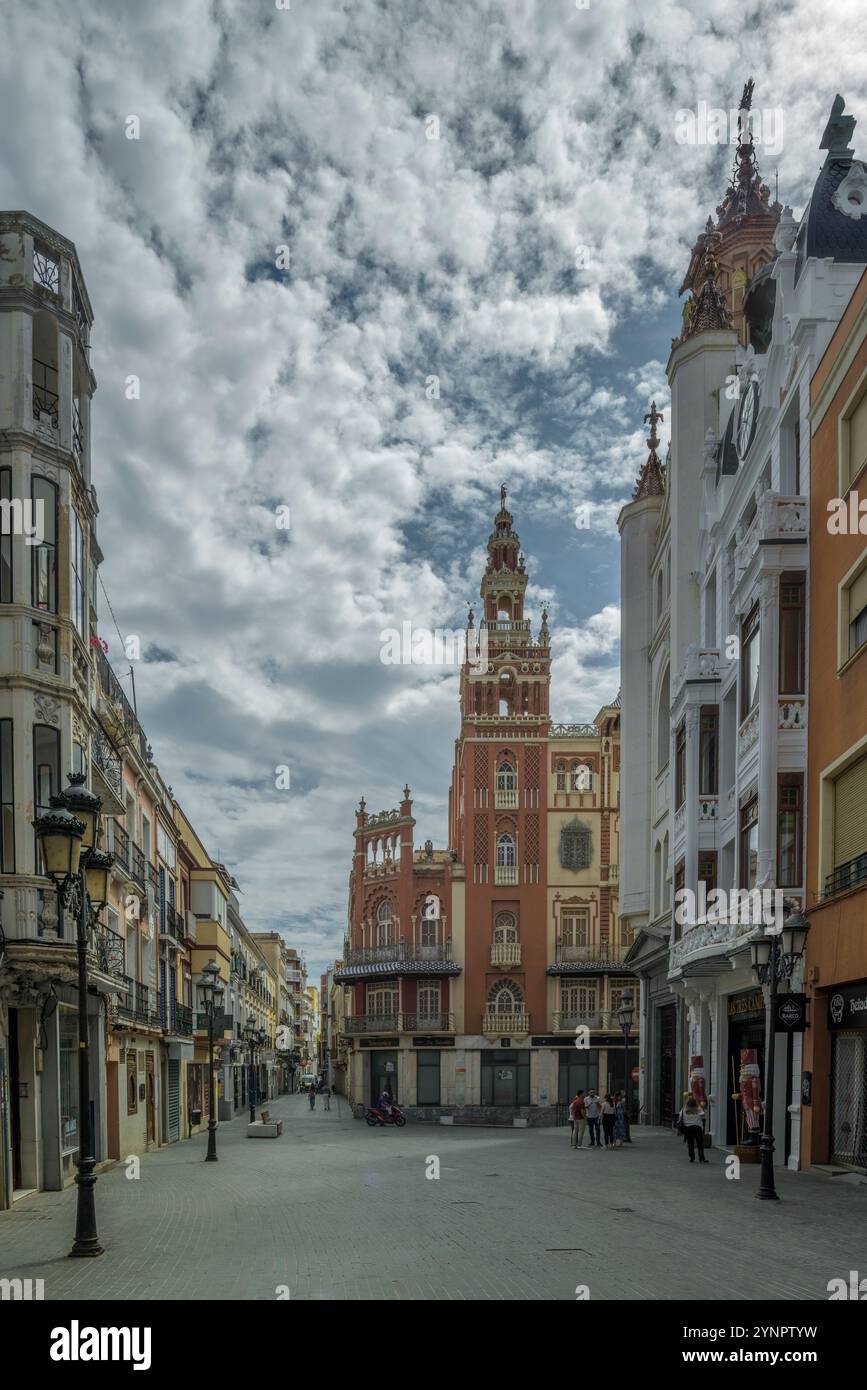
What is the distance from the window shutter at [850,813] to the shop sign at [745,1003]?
4.75m

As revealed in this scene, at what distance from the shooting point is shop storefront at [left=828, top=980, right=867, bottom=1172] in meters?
18.9

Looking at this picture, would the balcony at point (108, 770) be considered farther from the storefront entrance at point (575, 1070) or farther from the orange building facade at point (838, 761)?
the storefront entrance at point (575, 1070)

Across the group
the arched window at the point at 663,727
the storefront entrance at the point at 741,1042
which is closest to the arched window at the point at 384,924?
the arched window at the point at 663,727

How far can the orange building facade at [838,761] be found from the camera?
1903 centimetres

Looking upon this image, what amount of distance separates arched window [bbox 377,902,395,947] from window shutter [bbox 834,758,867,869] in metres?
44.6

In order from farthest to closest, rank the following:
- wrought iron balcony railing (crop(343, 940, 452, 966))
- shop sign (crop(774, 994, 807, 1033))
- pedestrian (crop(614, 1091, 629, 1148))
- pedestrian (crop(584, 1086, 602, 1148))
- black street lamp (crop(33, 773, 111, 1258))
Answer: wrought iron balcony railing (crop(343, 940, 452, 966)) < pedestrian (crop(614, 1091, 629, 1148)) < pedestrian (crop(584, 1086, 602, 1148)) < shop sign (crop(774, 994, 807, 1033)) < black street lamp (crop(33, 773, 111, 1258))

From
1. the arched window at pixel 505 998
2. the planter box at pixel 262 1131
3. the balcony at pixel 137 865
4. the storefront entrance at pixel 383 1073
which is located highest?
the balcony at pixel 137 865

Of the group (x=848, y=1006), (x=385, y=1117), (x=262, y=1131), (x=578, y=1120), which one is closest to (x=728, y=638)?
(x=848, y=1006)

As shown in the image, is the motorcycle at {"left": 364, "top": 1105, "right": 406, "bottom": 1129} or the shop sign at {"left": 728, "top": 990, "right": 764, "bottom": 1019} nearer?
the shop sign at {"left": 728, "top": 990, "right": 764, "bottom": 1019}

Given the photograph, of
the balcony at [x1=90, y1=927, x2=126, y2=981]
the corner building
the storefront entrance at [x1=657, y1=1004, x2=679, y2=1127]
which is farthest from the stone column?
the corner building

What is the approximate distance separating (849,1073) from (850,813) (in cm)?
437

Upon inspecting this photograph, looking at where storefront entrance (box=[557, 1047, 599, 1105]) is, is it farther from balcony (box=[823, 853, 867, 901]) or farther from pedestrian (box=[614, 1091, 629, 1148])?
balcony (box=[823, 853, 867, 901])
